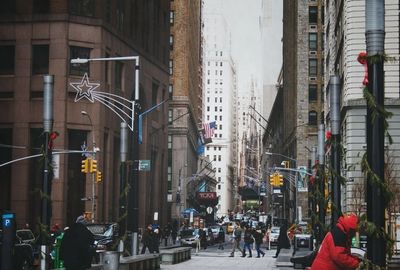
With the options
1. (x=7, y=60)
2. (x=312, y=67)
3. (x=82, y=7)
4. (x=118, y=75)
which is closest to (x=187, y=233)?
(x=118, y=75)

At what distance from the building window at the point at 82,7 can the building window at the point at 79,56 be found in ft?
9.84

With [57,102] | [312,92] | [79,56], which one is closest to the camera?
[57,102]

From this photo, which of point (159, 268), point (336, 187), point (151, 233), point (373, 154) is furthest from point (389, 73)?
point (373, 154)

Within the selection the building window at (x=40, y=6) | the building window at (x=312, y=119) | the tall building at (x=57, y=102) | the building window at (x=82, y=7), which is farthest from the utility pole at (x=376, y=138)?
the building window at (x=312, y=119)

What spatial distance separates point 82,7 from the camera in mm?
69375

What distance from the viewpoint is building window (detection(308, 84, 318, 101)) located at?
4002 inches

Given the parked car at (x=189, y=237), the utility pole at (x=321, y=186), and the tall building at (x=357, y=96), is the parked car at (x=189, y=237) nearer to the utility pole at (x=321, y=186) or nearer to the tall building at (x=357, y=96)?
the tall building at (x=357, y=96)

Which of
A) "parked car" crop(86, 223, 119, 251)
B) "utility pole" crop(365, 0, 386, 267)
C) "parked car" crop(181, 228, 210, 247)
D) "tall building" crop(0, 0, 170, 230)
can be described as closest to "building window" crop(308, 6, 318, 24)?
"tall building" crop(0, 0, 170, 230)

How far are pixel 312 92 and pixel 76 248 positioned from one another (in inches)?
3477

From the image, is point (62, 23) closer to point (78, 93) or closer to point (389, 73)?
point (78, 93)

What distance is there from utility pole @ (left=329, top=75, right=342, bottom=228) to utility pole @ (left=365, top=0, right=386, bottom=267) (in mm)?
11064

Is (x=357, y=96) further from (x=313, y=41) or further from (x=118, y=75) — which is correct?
(x=313, y=41)

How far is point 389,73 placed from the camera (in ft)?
168

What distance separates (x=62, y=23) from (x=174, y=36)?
59.2 metres
